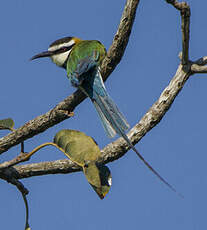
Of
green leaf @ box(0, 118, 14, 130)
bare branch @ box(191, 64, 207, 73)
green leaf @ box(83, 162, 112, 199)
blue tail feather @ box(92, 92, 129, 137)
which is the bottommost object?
green leaf @ box(83, 162, 112, 199)

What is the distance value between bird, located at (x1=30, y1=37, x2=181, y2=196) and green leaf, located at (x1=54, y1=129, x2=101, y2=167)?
18 centimetres

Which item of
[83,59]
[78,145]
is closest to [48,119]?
[78,145]

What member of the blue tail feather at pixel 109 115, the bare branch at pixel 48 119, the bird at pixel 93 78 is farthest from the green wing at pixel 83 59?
the bare branch at pixel 48 119

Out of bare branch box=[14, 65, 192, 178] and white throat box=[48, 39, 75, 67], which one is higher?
white throat box=[48, 39, 75, 67]

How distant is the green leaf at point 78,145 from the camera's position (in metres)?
2.21

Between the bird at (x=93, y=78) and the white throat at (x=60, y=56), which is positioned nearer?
the bird at (x=93, y=78)

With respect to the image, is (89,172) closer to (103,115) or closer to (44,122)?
(44,122)

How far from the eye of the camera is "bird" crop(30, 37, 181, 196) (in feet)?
8.97

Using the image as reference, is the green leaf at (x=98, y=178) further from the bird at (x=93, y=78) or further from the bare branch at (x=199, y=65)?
the bare branch at (x=199, y=65)

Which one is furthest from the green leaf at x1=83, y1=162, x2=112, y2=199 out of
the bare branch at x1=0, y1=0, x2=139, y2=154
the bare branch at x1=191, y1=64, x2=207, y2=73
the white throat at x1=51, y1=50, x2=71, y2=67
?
the white throat at x1=51, y1=50, x2=71, y2=67

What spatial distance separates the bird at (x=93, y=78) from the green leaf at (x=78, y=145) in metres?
0.18

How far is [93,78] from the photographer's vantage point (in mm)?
3008

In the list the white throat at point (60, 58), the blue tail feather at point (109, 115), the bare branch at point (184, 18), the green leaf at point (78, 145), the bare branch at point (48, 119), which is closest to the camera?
the bare branch at point (184, 18)

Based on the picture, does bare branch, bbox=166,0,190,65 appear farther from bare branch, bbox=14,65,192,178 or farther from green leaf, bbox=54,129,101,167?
green leaf, bbox=54,129,101,167
